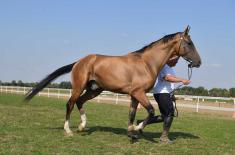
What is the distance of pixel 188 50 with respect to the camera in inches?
363

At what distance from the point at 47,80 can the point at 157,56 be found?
327 centimetres

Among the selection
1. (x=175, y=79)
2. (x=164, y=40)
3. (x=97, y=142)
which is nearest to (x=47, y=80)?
(x=97, y=142)

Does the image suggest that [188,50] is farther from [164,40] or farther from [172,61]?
[164,40]

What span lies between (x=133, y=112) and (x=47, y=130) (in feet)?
7.50

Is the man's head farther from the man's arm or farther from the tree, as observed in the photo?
the tree

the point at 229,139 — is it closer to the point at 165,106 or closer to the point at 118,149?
the point at 165,106

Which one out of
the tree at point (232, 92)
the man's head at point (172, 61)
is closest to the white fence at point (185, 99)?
the tree at point (232, 92)

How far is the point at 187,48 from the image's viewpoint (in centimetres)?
922

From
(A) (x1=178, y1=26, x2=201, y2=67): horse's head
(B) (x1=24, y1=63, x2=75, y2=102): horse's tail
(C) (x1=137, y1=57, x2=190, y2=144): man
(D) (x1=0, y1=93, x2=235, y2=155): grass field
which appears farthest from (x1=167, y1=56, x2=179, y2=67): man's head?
(B) (x1=24, y1=63, x2=75, y2=102): horse's tail

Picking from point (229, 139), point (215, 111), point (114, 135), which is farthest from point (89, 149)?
point (215, 111)

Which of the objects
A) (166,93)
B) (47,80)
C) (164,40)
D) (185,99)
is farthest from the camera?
(185,99)

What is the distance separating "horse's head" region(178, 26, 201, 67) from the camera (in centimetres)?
923

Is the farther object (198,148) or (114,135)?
(114,135)

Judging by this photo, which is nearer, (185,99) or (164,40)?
(164,40)
